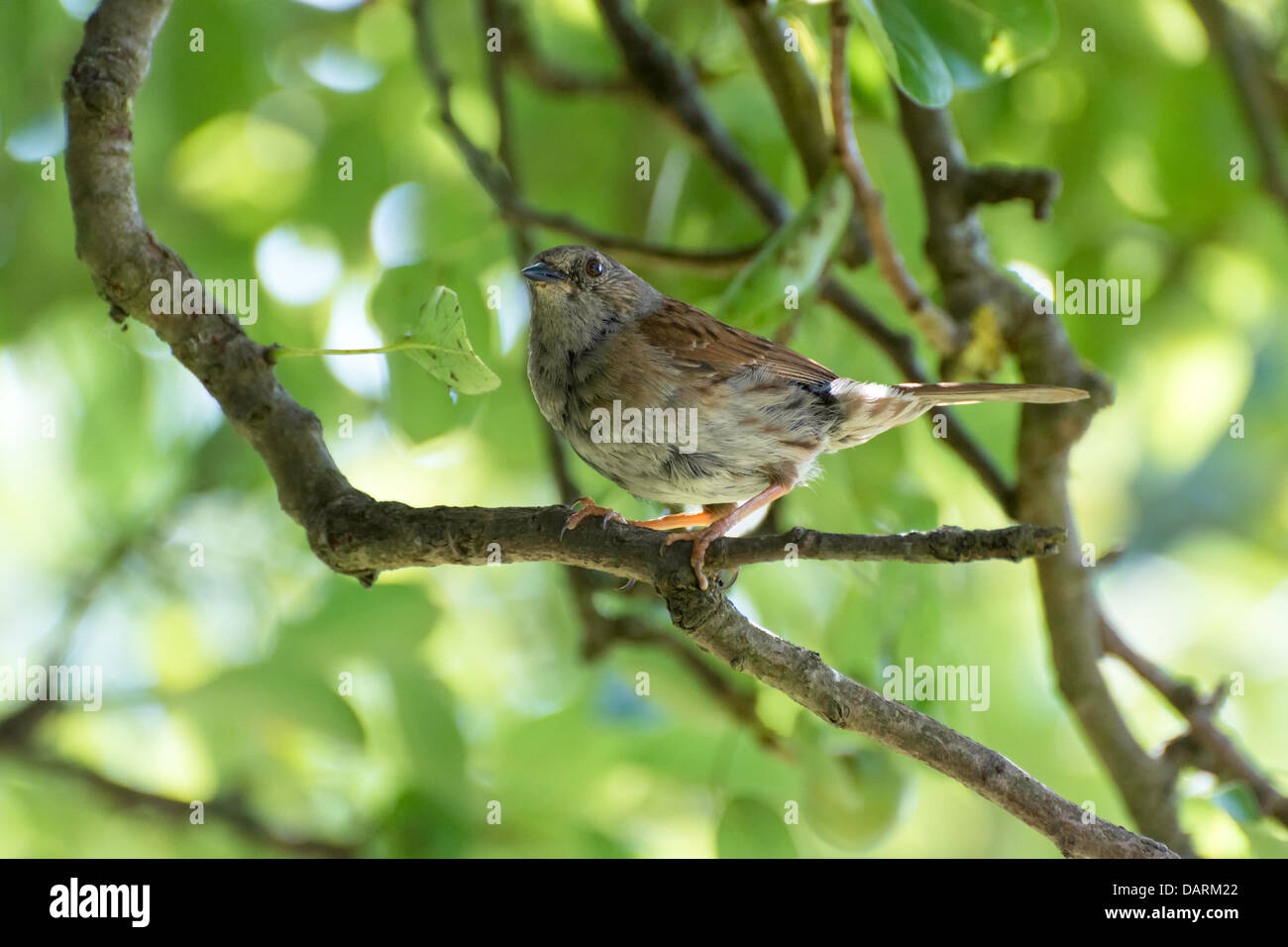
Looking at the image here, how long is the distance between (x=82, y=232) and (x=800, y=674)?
5.96 ft

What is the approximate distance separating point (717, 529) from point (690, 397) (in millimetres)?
766

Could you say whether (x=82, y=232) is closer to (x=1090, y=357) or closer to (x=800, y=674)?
(x=800, y=674)

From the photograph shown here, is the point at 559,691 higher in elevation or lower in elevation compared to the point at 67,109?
lower

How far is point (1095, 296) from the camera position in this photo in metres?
4.45

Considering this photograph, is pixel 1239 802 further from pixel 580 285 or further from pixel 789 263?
pixel 580 285

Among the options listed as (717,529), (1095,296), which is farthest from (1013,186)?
(717,529)

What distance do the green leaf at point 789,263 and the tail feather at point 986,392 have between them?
0.43m

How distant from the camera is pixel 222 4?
4324 mm

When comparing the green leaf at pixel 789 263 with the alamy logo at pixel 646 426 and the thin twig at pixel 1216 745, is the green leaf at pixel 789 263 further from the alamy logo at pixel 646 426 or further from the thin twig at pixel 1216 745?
the thin twig at pixel 1216 745

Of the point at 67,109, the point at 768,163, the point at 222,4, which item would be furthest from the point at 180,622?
the point at 768,163

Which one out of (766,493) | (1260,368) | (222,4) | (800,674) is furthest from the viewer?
(1260,368)

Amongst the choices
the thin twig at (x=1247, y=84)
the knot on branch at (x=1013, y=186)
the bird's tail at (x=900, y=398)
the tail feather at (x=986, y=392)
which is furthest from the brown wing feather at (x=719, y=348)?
the thin twig at (x=1247, y=84)

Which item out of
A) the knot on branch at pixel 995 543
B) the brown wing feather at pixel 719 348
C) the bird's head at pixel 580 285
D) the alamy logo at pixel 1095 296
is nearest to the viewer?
the knot on branch at pixel 995 543

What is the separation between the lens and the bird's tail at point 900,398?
308 cm
